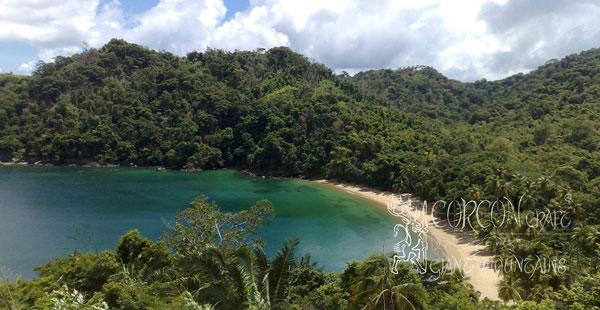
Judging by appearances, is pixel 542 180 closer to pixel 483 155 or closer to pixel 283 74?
pixel 483 155

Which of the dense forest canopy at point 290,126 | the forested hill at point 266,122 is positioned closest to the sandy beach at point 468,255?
the dense forest canopy at point 290,126

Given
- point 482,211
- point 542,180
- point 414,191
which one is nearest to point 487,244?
point 482,211

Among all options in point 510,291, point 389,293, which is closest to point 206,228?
point 389,293

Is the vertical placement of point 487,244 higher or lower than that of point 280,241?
higher

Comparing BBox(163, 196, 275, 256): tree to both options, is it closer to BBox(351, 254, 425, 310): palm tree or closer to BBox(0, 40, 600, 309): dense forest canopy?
BBox(351, 254, 425, 310): palm tree

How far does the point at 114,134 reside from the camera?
65312mm

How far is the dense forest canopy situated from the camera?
36.2 metres

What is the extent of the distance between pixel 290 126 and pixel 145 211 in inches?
1190

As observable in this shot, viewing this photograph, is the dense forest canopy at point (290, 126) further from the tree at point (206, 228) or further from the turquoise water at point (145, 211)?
the tree at point (206, 228)

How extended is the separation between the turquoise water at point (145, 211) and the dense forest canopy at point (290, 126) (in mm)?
5989

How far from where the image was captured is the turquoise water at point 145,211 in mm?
27516

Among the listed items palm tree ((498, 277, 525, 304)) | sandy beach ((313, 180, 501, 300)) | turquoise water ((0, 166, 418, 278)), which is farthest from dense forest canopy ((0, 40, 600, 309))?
palm tree ((498, 277, 525, 304))

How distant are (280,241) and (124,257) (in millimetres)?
14465

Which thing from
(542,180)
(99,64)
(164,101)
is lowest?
(542,180)
